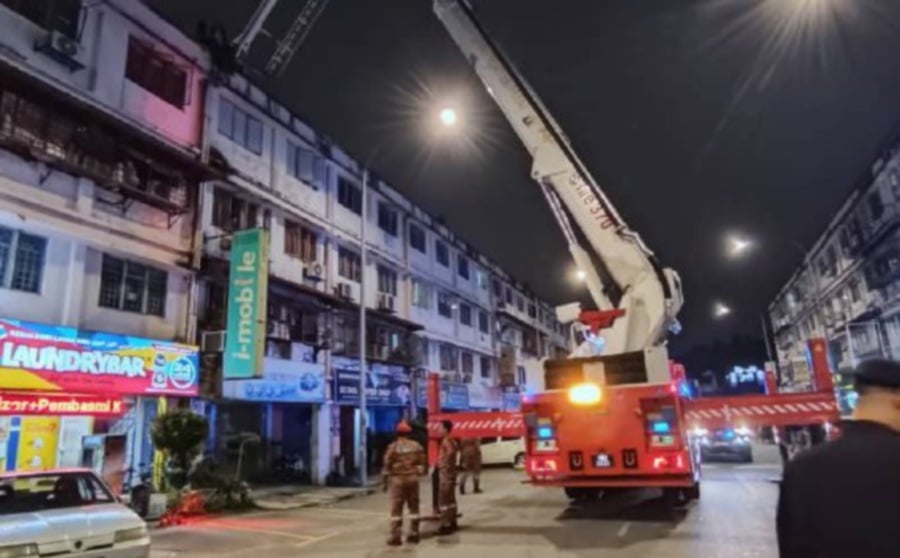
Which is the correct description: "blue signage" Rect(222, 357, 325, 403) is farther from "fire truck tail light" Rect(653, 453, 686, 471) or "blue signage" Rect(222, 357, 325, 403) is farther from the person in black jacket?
the person in black jacket

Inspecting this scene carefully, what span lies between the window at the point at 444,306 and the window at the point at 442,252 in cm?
190

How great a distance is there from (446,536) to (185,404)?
9.15 meters

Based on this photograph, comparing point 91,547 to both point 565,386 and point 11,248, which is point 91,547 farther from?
point 11,248

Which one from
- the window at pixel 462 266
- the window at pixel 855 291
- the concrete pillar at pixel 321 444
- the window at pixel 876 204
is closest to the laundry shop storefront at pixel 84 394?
the concrete pillar at pixel 321 444

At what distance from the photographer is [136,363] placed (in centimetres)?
1490

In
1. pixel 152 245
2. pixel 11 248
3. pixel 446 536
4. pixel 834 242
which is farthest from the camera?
pixel 834 242

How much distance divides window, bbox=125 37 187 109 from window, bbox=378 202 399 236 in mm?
11971

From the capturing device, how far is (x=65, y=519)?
702 centimetres

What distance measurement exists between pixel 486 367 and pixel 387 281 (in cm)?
1416

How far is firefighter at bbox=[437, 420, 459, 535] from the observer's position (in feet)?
35.5

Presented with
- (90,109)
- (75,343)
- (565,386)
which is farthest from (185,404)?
(565,386)

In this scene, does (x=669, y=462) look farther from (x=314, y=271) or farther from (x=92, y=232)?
(x=314, y=271)

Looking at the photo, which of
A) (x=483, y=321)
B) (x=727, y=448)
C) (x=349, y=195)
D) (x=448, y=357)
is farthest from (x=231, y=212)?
(x=483, y=321)

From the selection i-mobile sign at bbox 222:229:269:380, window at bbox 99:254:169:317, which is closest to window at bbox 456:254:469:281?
i-mobile sign at bbox 222:229:269:380
